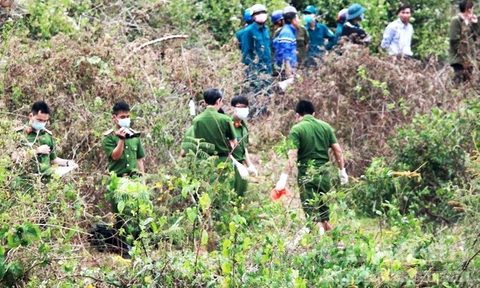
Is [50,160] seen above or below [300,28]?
above

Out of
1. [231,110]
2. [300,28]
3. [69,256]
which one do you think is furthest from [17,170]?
[300,28]

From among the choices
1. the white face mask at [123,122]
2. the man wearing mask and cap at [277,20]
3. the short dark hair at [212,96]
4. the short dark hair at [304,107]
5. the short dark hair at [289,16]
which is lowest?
the man wearing mask and cap at [277,20]

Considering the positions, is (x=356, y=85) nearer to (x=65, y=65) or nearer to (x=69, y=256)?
(x=65, y=65)

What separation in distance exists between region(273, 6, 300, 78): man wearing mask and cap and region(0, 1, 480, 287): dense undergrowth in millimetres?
662

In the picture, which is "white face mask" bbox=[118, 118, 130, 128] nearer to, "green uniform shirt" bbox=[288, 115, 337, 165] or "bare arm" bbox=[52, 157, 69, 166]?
"bare arm" bbox=[52, 157, 69, 166]

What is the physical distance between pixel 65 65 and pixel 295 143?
10.6ft

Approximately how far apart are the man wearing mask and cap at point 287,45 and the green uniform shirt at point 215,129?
4.63m

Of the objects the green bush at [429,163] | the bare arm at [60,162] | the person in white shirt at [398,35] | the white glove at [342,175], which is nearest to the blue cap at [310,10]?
the person in white shirt at [398,35]

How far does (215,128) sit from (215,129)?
0.5 inches

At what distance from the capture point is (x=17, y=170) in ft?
34.1

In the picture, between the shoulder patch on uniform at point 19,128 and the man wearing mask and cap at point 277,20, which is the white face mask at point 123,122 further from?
the man wearing mask and cap at point 277,20

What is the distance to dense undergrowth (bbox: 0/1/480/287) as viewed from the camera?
9367 mm

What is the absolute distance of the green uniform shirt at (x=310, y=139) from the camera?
1255 centimetres

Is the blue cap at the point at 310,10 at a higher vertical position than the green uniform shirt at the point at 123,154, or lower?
lower
